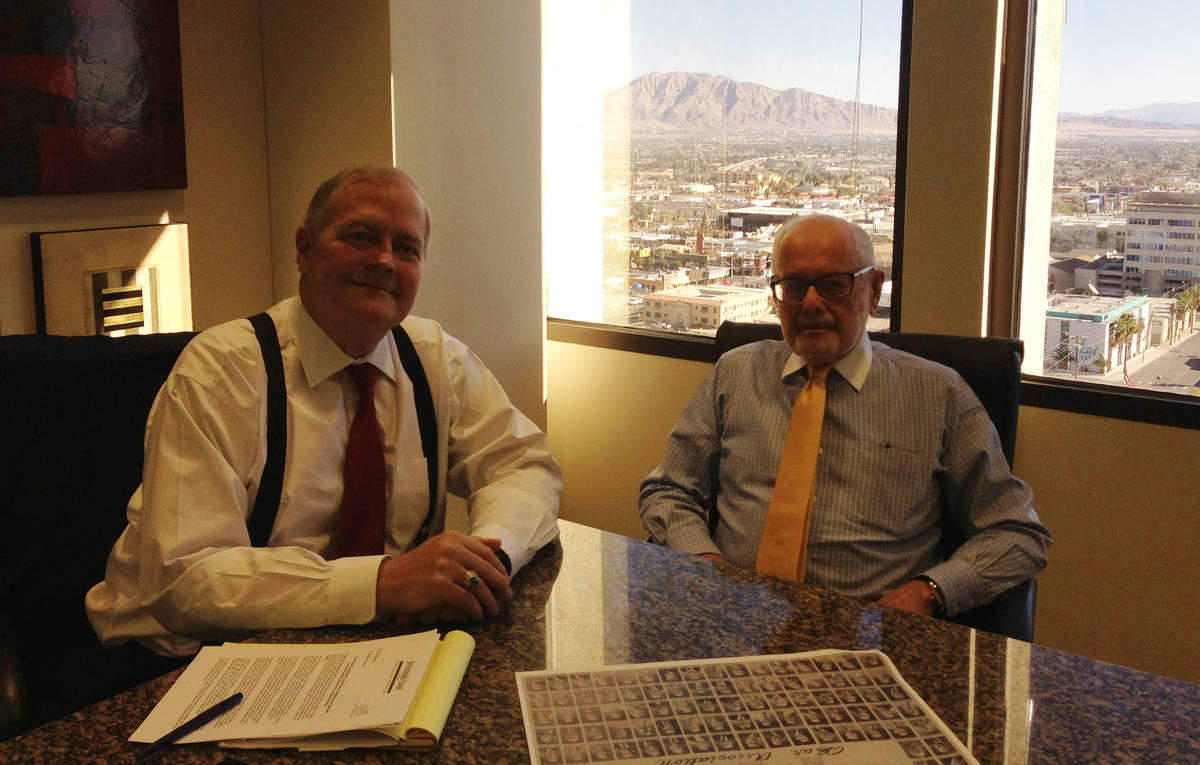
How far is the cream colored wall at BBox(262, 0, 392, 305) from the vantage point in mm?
3092

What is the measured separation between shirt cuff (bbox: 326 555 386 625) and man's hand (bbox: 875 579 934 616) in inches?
37.0

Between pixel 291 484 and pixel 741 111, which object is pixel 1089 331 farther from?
pixel 291 484

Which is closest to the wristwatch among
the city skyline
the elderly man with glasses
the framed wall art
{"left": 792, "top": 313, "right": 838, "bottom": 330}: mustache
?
the elderly man with glasses

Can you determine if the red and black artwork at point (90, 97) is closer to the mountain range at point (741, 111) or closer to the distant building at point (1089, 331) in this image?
the mountain range at point (741, 111)

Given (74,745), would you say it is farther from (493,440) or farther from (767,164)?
(767,164)

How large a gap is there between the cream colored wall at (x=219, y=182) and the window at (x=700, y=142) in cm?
109

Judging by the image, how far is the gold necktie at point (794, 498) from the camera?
198 cm

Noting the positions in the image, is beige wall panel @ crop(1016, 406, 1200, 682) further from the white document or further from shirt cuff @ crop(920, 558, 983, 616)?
the white document

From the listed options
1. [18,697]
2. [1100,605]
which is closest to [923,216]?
[1100,605]

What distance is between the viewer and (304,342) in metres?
1.65

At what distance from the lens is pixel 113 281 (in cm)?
293

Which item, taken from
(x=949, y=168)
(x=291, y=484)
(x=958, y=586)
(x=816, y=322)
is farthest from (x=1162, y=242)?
(x=291, y=484)

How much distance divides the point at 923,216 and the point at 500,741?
2367 mm

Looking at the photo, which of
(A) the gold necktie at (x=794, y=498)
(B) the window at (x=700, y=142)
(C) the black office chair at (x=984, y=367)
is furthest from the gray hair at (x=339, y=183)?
(B) the window at (x=700, y=142)
